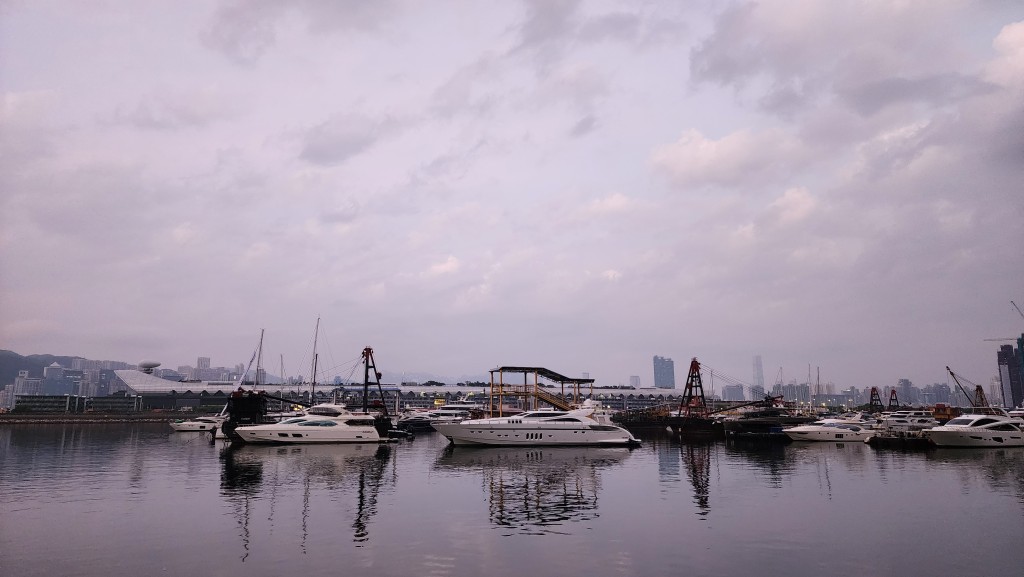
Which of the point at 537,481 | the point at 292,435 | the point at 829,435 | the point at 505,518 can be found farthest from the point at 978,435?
the point at 292,435

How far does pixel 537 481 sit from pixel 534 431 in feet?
72.6

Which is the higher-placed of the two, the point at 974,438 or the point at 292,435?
the point at 292,435

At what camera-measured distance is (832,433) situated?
66.3m

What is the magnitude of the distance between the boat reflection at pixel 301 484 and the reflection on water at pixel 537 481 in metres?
5.40

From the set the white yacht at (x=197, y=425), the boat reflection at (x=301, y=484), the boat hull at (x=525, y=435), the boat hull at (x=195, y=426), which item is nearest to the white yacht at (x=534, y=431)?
the boat hull at (x=525, y=435)

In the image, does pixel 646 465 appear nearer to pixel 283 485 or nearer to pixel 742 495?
pixel 742 495

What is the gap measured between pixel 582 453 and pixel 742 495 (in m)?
22.8

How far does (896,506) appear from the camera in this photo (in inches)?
1062

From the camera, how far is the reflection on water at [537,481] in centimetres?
2372

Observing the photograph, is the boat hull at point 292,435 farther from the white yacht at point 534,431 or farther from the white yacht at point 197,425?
the white yacht at point 197,425

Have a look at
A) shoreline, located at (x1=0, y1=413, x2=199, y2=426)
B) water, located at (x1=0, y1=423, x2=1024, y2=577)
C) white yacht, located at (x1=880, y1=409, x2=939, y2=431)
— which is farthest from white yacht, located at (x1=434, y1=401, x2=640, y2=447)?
shoreline, located at (x1=0, y1=413, x2=199, y2=426)

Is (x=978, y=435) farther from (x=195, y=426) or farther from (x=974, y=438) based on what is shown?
(x=195, y=426)

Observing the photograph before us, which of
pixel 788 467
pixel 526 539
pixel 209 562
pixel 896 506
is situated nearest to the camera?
pixel 209 562

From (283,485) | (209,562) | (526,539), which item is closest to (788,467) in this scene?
(526,539)
